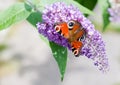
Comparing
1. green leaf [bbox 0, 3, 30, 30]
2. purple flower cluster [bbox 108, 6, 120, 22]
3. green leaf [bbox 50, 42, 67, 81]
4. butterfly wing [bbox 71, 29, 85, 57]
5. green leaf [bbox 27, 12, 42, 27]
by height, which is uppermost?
green leaf [bbox 0, 3, 30, 30]

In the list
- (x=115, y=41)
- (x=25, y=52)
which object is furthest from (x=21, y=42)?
(x=115, y=41)

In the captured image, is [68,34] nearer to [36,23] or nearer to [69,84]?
[36,23]

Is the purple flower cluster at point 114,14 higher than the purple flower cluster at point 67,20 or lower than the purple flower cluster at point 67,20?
lower

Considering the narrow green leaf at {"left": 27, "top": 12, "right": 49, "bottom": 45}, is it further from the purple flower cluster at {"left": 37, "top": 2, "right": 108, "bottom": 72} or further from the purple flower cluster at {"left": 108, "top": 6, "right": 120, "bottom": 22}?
the purple flower cluster at {"left": 108, "top": 6, "right": 120, "bottom": 22}

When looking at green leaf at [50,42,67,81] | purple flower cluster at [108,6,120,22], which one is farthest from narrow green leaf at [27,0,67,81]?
purple flower cluster at [108,6,120,22]

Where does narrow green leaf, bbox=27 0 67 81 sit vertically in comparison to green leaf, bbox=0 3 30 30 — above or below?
below

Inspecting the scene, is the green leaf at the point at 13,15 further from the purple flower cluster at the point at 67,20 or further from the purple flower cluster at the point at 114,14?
the purple flower cluster at the point at 114,14

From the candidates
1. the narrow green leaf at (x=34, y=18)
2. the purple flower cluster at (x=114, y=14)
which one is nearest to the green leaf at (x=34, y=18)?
the narrow green leaf at (x=34, y=18)

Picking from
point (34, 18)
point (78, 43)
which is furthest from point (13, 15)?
point (78, 43)
